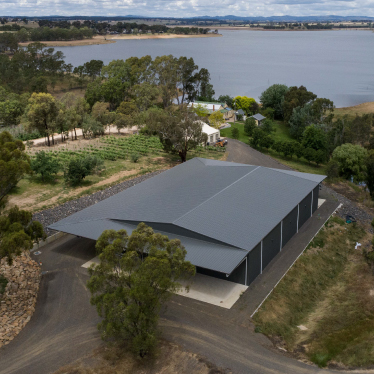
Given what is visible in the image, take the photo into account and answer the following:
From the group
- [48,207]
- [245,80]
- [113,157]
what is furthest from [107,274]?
[245,80]

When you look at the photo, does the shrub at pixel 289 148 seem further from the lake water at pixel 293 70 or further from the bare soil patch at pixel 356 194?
the lake water at pixel 293 70

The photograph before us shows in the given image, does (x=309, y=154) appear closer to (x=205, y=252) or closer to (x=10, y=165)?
(x=205, y=252)

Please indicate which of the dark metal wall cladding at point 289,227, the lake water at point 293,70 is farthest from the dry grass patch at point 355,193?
the lake water at point 293,70

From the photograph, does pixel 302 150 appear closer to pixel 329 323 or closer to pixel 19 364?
pixel 329 323

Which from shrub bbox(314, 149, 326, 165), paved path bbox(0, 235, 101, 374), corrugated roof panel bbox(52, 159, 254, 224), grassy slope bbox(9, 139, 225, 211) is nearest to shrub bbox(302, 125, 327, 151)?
shrub bbox(314, 149, 326, 165)

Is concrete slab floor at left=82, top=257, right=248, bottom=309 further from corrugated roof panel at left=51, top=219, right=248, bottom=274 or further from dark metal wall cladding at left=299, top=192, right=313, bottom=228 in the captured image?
dark metal wall cladding at left=299, top=192, right=313, bottom=228

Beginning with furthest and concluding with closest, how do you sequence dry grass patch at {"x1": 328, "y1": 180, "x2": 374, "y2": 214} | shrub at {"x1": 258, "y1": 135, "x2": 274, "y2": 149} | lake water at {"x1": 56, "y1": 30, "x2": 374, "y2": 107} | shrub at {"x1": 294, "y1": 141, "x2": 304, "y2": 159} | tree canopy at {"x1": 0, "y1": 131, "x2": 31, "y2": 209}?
lake water at {"x1": 56, "y1": 30, "x2": 374, "y2": 107}, shrub at {"x1": 258, "y1": 135, "x2": 274, "y2": 149}, shrub at {"x1": 294, "y1": 141, "x2": 304, "y2": 159}, dry grass patch at {"x1": 328, "y1": 180, "x2": 374, "y2": 214}, tree canopy at {"x1": 0, "y1": 131, "x2": 31, "y2": 209}

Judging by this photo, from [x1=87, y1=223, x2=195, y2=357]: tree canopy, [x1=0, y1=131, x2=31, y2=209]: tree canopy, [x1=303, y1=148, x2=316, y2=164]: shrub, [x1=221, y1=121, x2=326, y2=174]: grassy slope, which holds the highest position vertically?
[x1=0, y1=131, x2=31, y2=209]: tree canopy

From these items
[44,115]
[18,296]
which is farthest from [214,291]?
[44,115]
